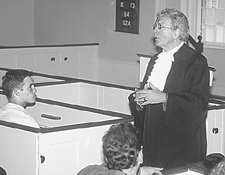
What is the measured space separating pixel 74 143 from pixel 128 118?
0.48 metres

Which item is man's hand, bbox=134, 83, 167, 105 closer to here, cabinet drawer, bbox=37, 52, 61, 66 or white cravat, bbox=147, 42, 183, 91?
white cravat, bbox=147, 42, 183, 91

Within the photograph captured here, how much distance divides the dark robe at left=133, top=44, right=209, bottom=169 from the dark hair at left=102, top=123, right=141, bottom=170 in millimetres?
985

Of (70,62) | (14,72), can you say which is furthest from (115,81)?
(14,72)

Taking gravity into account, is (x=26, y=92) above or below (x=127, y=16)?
below

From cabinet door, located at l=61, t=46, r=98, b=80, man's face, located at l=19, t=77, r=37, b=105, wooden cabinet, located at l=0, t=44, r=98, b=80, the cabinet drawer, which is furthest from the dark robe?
cabinet door, located at l=61, t=46, r=98, b=80

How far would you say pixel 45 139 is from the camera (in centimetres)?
360

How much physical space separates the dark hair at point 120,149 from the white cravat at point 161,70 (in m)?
1.20

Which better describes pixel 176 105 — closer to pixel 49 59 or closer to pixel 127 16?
pixel 49 59

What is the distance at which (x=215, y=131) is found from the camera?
460 cm

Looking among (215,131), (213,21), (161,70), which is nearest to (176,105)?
(161,70)

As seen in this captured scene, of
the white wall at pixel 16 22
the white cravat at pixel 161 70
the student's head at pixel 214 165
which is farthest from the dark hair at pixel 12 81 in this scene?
the white wall at pixel 16 22

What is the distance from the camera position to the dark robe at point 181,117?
10.6 feet

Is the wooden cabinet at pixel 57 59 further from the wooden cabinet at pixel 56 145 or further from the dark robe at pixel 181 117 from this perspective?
the dark robe at pixel 181 117

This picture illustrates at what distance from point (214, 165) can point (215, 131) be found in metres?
1.99
